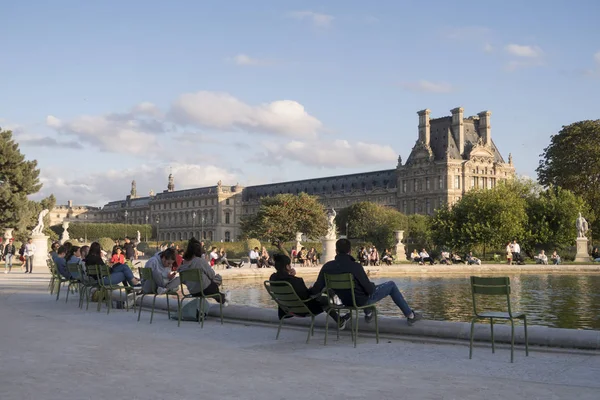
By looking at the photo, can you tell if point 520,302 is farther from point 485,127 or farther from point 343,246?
point 485,127

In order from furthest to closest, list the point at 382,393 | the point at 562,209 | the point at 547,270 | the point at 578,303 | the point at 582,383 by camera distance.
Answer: the point at 562,209, the point at 547,270, the point at 578,303, the point at 582,383, the point at 382,393

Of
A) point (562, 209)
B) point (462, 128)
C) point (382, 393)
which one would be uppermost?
point (462, 128)

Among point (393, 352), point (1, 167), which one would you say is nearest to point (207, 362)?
point (393, 352)

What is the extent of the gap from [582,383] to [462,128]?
3854 inches

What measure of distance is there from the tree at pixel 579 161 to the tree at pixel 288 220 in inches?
866

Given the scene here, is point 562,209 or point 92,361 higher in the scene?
point 562,209

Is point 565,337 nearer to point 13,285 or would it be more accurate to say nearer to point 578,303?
point 578,303

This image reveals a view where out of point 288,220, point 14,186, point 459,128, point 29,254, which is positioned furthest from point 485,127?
point 29,254

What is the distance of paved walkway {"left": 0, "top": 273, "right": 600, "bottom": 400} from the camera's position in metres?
5.00

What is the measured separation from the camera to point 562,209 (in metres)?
44.3

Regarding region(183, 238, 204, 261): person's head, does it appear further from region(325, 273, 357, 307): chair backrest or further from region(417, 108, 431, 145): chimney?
region(417, 108, 431, 145): chimney

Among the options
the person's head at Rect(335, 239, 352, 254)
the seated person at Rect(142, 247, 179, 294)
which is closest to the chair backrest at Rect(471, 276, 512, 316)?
the person's head at Rect(335, 239, 352, 254)

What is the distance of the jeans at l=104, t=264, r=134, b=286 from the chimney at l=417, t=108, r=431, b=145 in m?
92.6

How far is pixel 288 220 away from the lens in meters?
66.3
